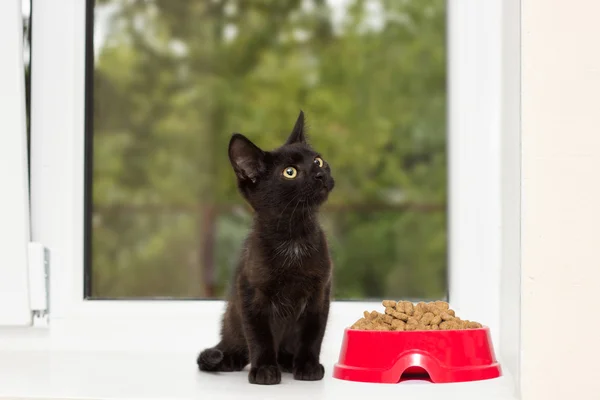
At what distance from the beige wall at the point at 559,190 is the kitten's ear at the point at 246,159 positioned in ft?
1.38

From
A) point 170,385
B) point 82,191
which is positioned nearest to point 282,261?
point 170,385

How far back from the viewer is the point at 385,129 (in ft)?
12.4

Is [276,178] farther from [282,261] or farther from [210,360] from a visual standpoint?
[210,360]

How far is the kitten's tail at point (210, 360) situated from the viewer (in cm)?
112

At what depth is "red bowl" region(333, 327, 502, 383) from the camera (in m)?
0.95

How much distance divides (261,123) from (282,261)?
274cm

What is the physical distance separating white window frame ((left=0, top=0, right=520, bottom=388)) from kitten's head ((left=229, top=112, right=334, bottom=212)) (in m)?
0.33

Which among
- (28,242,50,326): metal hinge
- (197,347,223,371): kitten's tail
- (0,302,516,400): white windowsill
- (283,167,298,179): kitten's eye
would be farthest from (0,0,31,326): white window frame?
(283,167,298,179): kitten's eye

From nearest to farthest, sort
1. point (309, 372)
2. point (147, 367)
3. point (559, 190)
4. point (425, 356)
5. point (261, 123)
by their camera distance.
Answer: point (559, 190) < point (425, 356) < point (309, 372) < point (147, 367) < point (261, 123)

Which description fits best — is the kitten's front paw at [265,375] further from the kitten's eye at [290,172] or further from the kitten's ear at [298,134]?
the kitten's ear at [298,134]

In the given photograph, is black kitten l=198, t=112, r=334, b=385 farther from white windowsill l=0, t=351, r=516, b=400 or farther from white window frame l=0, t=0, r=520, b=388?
white window frame l=0, t=0, r=520, b=388

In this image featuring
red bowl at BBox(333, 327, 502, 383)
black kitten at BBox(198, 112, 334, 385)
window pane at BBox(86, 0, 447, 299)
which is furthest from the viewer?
window pane at BBox(86, 0, 447, 299)

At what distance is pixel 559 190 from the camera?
84 cm


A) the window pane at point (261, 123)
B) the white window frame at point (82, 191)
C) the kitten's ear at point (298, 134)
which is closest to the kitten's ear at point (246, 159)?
the kitten's ear at point (298, 134)
